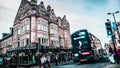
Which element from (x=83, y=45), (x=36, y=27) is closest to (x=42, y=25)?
(x=36, y=27)

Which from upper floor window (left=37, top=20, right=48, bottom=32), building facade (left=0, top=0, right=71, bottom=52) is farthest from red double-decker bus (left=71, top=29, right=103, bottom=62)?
upper floor window (left=37, top=20, right=48, bottom=32)

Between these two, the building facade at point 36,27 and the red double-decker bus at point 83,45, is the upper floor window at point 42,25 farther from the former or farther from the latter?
the red double-decker bus at point 83,45

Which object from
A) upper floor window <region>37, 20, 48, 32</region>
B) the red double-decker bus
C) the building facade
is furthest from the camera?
upper floor window <region>37, 20, 48, 32</region>

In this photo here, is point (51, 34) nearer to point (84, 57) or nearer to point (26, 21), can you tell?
point (26, 21)

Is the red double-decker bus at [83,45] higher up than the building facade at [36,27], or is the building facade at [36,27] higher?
the building facade at [36,27]

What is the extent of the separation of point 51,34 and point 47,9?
302 inches

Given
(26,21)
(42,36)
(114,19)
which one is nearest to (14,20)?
(26,21)

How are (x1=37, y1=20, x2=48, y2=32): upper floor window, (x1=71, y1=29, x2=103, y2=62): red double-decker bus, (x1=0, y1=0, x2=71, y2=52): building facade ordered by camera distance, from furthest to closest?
(x1=37, y1=20, x2=48, y2=32): upper floor window < (x1=0, y1=0, x2=71, y2=52): building facade < (x1=71, y1=29, x2=103, y2=62): red double-decker bus

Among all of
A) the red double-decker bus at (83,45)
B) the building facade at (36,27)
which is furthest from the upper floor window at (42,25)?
the red double-decker bus at (83,45)

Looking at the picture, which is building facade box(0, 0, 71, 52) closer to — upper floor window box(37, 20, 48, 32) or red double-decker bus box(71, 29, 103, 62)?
upper floor window box(37, 20, 48, 32)

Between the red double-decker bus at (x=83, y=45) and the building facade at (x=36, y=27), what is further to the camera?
the building facade at (x=36, y=27)

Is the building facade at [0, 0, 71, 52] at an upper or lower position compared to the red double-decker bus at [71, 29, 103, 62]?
upper

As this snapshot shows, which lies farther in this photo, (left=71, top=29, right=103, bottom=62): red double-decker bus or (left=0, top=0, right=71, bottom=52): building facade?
(left=0, top=0, right=71, bottom=52): building facade

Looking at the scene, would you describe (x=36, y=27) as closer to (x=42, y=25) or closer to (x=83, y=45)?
(x=42, y=25)
